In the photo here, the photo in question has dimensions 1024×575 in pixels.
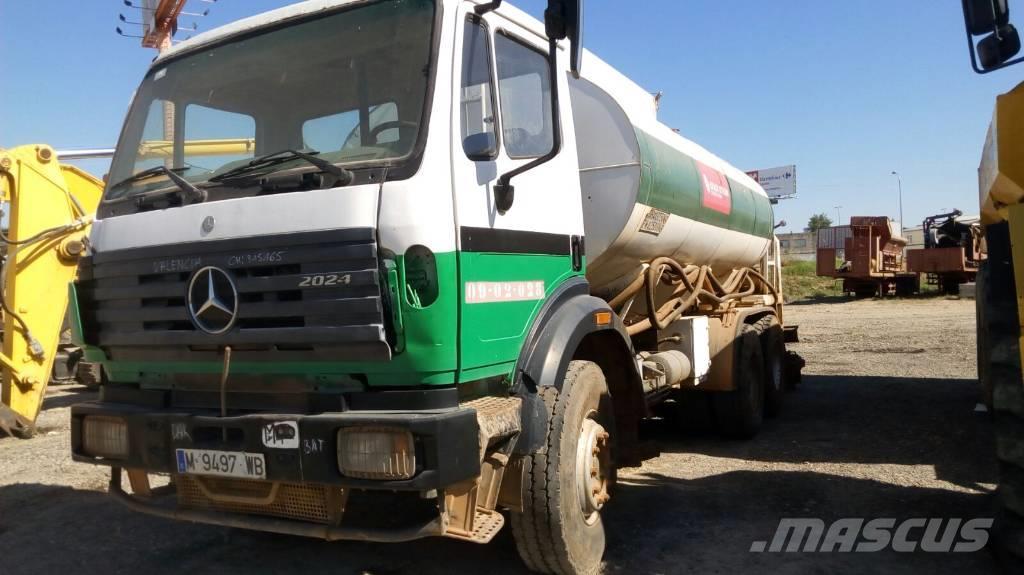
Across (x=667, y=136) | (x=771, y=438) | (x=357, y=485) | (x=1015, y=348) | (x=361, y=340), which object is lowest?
(x=771, y=438)

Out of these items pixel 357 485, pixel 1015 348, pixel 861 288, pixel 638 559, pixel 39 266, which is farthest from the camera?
pixel 861 288

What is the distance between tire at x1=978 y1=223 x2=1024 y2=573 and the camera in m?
3.73

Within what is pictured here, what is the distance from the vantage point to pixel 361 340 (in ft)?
9.68

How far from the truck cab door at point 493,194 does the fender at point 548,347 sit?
61 millimetres

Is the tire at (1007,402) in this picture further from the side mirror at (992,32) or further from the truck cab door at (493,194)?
the truck cab door at (493,194)

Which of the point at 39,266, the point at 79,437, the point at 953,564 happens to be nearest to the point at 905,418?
the point at 953,564

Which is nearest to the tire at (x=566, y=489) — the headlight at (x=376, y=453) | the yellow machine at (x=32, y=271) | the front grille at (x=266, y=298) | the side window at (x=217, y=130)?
the headlight at (x=376, y=453)

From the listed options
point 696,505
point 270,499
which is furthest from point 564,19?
point 696,505

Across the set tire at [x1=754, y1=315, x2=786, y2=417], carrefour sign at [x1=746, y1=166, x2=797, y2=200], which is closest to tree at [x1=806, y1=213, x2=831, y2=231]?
carrefour sign at [x1=746, y1=166, x2=797, y2=200]

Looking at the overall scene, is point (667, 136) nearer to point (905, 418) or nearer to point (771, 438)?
point (771, 438)

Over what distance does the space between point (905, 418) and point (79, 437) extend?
7364 millimetres

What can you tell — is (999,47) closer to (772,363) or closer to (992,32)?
(992,32)

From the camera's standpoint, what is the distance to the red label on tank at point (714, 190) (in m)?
6.69

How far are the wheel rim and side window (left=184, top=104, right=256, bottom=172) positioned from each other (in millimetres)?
2221
